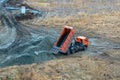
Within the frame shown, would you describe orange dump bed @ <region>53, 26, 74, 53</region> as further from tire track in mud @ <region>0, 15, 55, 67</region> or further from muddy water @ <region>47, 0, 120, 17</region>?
muddy water @ <region>47, 0, 120, 17</region>

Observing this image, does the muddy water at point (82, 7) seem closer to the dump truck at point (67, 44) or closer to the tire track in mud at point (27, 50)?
the tire track in mud at point (27, 50)

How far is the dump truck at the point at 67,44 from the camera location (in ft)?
83.9

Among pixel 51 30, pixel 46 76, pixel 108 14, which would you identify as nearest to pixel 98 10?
pixel 108 14

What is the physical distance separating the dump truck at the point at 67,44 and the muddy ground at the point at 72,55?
43cm

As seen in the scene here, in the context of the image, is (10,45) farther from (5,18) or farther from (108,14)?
(108,14)

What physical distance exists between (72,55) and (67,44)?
2.83 ft

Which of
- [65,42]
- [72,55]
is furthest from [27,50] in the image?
[72,55]

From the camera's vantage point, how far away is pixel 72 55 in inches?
1016

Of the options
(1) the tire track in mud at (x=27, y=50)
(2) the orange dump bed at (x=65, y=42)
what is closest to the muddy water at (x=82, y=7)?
(1) the tire track in mud at (x=27, y=50)

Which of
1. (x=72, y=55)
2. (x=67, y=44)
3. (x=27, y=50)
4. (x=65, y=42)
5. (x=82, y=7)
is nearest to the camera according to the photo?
(x=27, y=50)

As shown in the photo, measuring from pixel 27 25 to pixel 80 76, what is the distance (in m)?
15.2

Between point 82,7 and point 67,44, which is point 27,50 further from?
point 82,7

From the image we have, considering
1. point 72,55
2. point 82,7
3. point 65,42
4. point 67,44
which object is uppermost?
point 65,42

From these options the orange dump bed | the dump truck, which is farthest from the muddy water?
the orange dump bed
